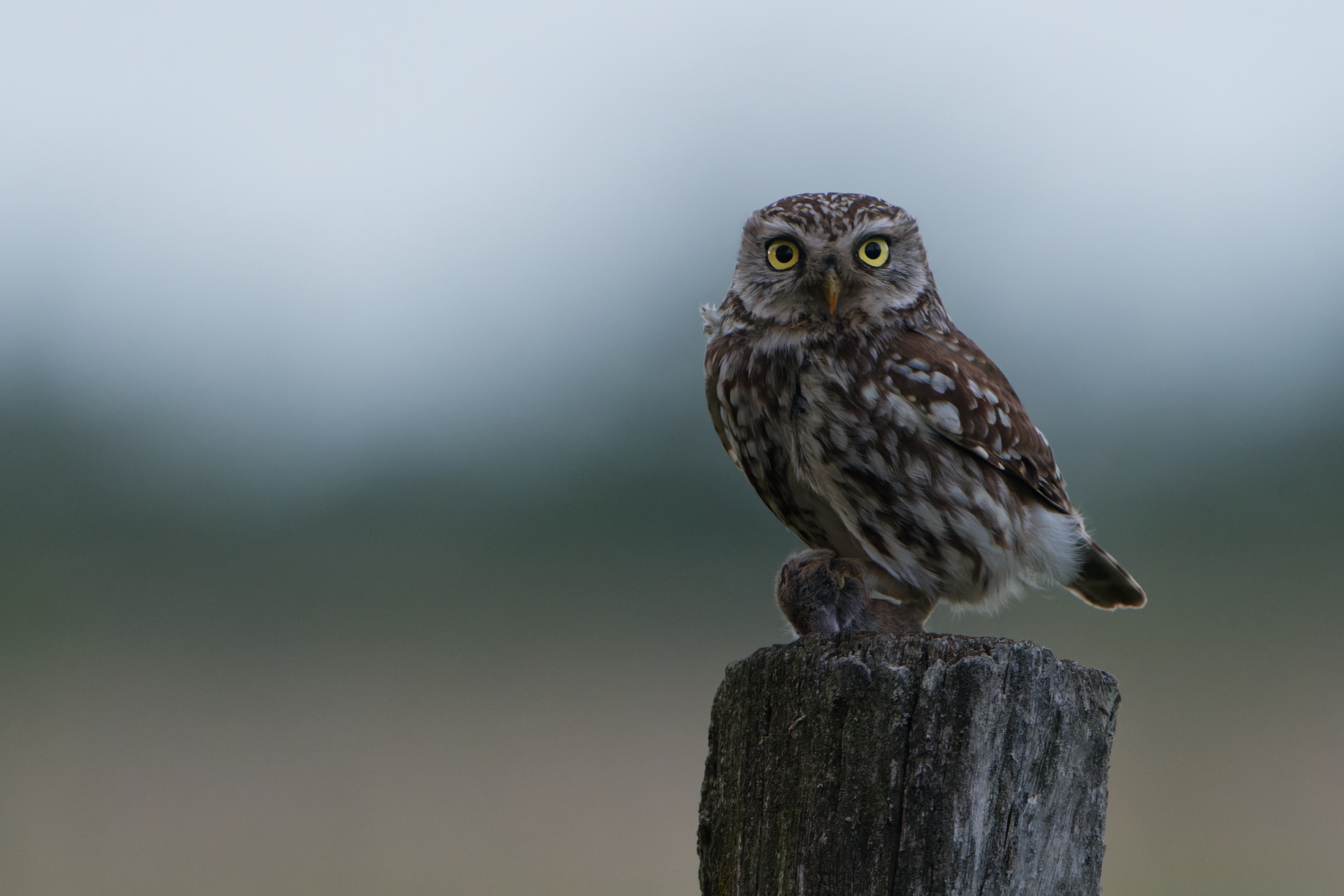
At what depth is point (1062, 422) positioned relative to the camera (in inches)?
690

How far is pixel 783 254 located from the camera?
374 centimetres

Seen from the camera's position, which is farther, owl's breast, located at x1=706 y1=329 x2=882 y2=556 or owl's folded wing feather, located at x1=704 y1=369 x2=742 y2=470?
owl's folded wing feather, located at x1=704 y1=369 x2=742 y2=470

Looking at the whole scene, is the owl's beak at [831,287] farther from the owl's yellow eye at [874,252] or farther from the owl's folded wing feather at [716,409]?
the owl's folded wing feather at [716,409]

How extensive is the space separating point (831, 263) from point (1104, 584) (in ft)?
5.11

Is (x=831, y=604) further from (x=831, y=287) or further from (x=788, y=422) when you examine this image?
(x=831, y=287)

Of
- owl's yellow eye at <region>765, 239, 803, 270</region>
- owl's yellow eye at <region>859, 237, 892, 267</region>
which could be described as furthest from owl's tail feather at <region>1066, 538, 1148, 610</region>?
owl's yellow eye at <region>765, 239, 803, 270</region>

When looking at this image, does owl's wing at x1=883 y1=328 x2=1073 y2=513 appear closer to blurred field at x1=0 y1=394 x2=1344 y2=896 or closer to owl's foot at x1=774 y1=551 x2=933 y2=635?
owl's foot at x1=774 y1=551 x2=933 y2=635

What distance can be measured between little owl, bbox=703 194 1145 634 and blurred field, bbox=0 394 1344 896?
1.58 metres

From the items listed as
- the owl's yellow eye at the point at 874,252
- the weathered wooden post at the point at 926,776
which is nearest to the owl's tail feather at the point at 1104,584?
the owl's yellow eye at the point at 874,252

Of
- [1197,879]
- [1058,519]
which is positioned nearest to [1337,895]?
[1197,879]

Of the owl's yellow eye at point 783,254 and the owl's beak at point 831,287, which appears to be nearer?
the owl's beak at point 831,287

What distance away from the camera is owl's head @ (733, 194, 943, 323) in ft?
11.9

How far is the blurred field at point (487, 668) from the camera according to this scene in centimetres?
917

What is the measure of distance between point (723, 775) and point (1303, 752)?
9.51 meters
